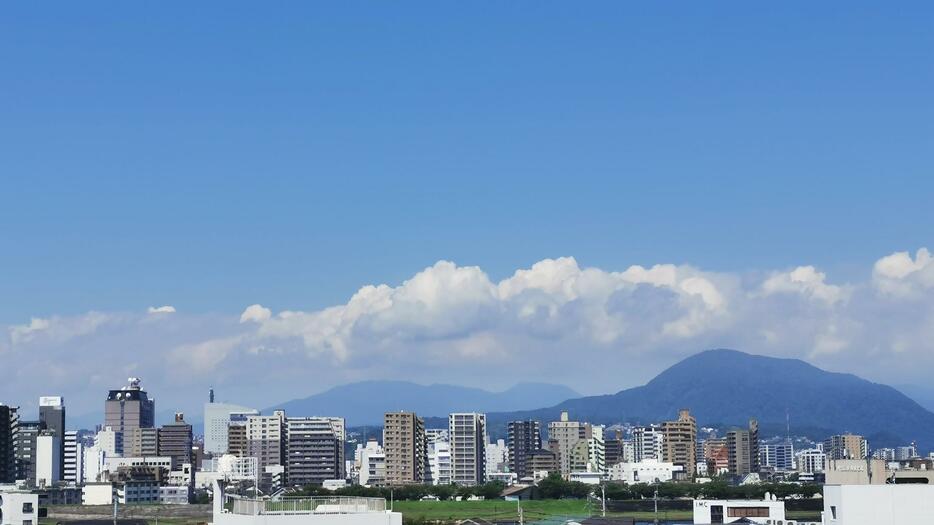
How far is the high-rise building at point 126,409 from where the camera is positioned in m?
192

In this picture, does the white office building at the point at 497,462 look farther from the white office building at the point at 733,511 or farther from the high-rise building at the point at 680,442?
the white office building at the point at 733,511

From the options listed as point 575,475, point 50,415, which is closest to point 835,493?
point 575,475

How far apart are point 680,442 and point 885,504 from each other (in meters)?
141

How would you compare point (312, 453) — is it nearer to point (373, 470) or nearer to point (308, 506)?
point (373, 470)

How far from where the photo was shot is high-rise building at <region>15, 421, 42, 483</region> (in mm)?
135125

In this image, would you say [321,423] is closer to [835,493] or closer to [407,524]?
[407,524]

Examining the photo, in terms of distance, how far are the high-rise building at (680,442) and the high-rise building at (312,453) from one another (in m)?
44.7

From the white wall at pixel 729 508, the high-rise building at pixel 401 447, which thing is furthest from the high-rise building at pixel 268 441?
the white wall at pixel 729 508

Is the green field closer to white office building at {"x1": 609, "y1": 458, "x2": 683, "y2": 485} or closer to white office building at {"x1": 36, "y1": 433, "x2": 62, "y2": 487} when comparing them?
white office building at {"x1": 609, "y1": 458, "x2": 683, "y2": 485}

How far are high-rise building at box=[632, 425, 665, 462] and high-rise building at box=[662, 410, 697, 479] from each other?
290 centimetres

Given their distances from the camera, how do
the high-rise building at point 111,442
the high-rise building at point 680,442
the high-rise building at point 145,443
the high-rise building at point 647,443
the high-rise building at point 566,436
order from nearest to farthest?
the high-rise building at point 145,443, the high-rise building at point 680,442, the high-rise building at point 566,436, the high-rise building at point 647,443, the high-rise building at point 111,442

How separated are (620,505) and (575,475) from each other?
29.7 metres

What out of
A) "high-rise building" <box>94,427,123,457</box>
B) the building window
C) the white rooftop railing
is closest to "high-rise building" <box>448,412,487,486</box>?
"high-rise building" <box>94,427,123,457</box>

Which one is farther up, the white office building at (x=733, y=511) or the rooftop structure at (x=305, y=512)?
the rooftop structure at (x=305, y=512)
